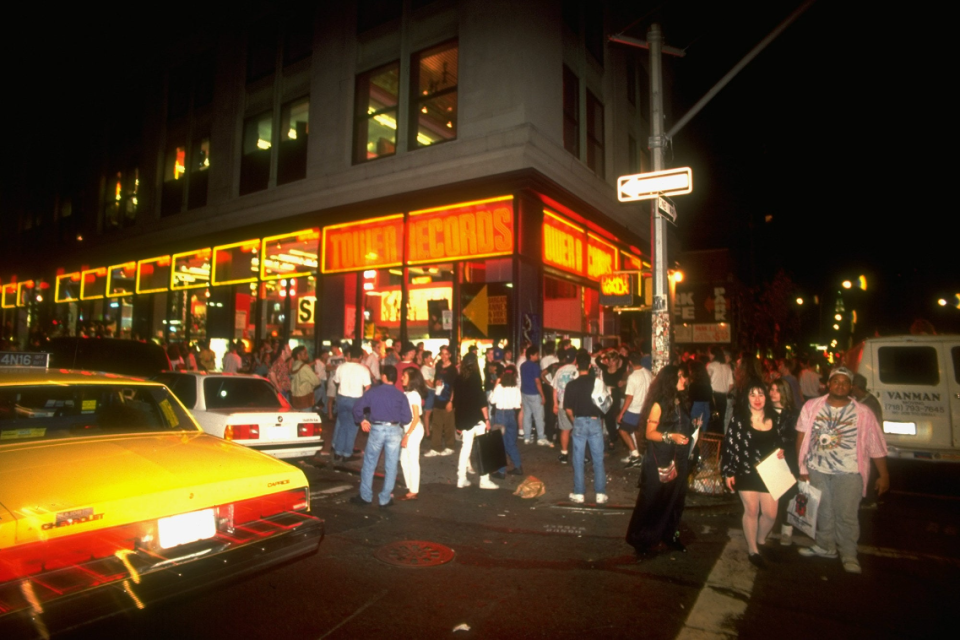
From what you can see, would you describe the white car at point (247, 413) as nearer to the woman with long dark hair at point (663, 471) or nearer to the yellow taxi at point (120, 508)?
the yellow taxi at point (120, 508)

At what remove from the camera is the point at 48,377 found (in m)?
4.08

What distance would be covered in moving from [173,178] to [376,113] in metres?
10.9

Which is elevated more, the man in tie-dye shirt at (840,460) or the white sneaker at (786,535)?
the man in tie-dye shirt at (840,460)

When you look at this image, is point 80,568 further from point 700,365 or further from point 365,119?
point 365,119

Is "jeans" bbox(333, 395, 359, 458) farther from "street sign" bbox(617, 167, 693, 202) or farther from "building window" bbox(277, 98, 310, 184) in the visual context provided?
"building window" bbox(277, 98, 310, 184)

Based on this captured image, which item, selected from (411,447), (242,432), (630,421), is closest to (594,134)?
(630,421)

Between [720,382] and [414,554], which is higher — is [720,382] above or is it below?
above

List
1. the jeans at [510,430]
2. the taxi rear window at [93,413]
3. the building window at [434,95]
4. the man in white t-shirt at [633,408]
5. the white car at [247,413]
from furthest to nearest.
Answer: the building window at [434,95] < the man in white t-shirt at [633,408] < the jeans at [510,430] < the white car at [247,413] < the taxi rear window at [93,413]

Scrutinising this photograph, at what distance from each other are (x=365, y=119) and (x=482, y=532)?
13614 mm

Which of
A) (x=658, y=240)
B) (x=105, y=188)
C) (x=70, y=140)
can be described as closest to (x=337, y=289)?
(x=658, y=240)

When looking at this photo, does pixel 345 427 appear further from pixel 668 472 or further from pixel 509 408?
pixel 668 472

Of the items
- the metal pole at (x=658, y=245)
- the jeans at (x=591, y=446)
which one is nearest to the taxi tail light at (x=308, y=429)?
the jeans at (x=591, y=446)

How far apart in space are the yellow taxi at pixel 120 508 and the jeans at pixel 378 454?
2.42m

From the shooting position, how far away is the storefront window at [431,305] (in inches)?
556
